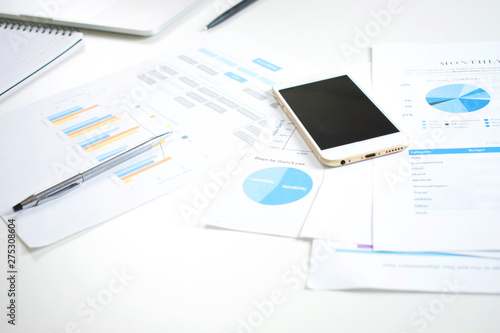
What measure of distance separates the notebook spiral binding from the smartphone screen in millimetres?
507

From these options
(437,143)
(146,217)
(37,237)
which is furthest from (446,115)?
(37,237)

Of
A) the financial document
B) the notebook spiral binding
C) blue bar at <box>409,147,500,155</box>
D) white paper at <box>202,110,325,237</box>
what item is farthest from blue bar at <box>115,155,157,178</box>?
the notebook spiral binding

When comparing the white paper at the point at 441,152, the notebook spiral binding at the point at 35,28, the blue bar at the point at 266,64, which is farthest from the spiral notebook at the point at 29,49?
the white paper at the point at 441,152

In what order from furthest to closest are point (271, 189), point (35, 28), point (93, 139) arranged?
point (35, 28), point (93, 139), point (271, 189)

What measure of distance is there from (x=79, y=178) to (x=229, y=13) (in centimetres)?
51

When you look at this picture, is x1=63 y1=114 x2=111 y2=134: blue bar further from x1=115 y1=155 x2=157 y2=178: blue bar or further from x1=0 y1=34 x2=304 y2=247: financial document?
x1=115 y1=155 x2=157 y2=178: blue bar

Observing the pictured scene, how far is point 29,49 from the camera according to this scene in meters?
0.86

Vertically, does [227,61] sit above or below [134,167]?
above

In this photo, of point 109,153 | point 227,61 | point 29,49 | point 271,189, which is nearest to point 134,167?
point 109,153

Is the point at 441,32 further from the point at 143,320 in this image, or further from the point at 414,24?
the point at 143,320

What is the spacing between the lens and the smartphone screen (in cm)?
57

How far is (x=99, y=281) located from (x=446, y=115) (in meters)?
0.47

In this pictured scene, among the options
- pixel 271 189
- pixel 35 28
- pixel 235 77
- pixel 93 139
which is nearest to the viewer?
pixel 271 189

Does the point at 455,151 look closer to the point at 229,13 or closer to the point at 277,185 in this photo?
the point at 277,185
